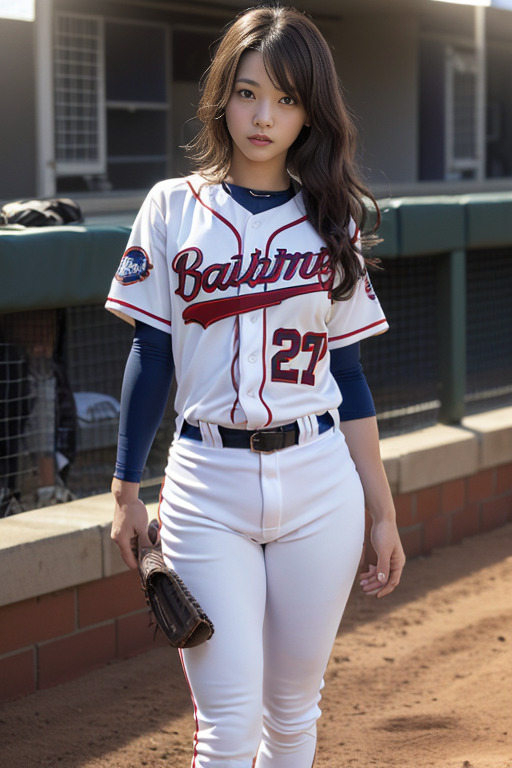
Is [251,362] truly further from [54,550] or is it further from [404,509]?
[404,509]

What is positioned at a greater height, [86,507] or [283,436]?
[283,436]

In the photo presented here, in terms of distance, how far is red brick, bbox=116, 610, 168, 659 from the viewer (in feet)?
11.2

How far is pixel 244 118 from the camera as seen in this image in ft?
6.37

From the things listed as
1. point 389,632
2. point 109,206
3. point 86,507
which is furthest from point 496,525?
point 109,206

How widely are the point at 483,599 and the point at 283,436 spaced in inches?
100

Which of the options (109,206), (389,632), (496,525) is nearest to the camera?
(389,632)

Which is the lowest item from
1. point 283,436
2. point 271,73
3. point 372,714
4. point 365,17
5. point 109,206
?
point 372,714

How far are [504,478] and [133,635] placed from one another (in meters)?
2.39

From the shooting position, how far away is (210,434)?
6.36ft

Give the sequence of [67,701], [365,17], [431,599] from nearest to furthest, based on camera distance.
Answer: [67,701]
[431,599]
[365,17]

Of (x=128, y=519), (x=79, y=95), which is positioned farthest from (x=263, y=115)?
(x=79, y=95)

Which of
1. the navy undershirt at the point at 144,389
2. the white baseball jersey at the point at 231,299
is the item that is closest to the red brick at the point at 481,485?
the white baseball jersey at the point at 231,299

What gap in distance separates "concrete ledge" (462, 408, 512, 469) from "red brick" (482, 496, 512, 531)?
207 millimetres

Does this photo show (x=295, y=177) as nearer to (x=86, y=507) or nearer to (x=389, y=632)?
(x=86, y=507)
